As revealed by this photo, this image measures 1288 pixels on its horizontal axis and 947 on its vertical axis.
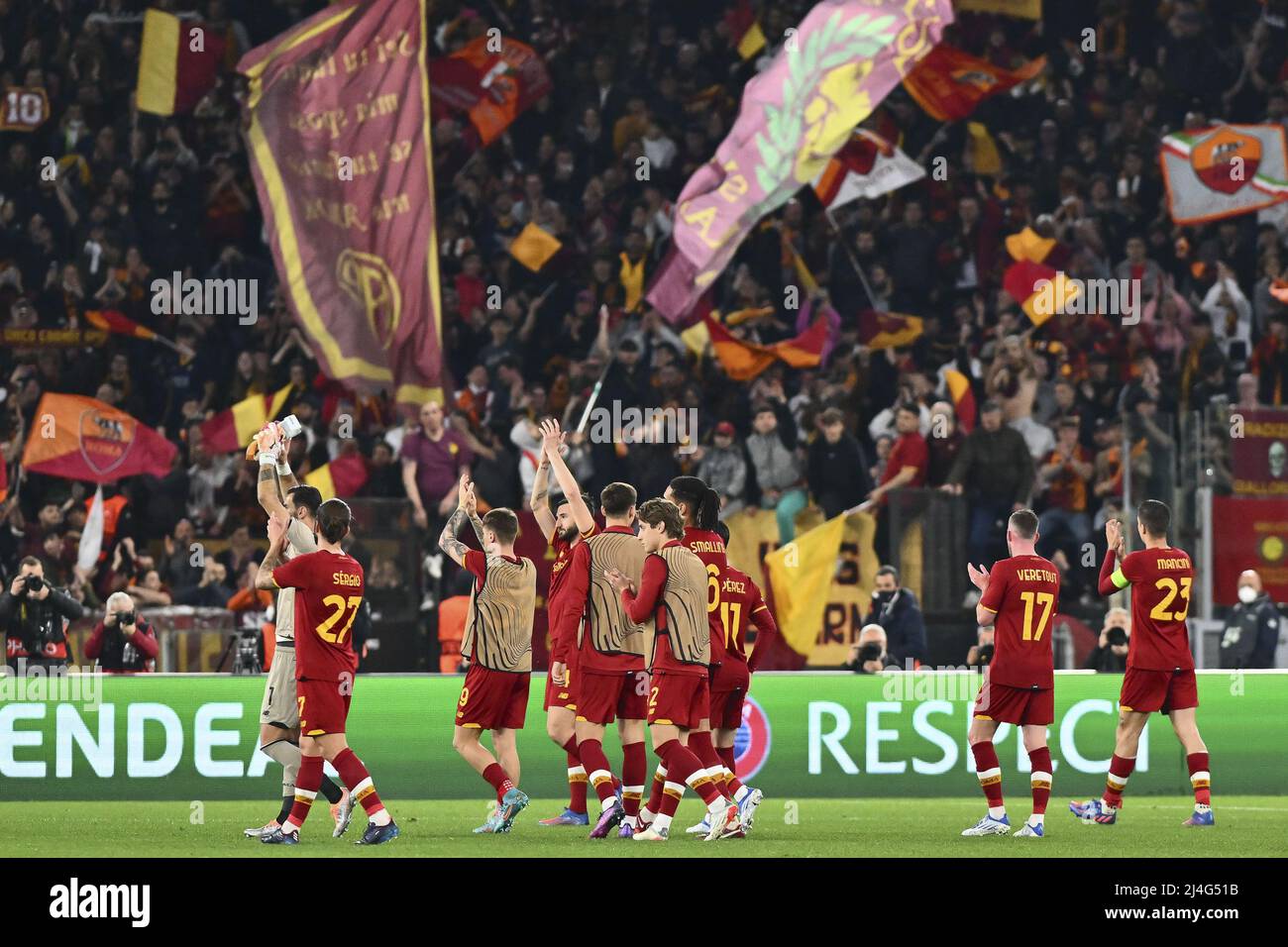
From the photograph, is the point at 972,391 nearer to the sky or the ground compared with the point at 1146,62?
nearer to the ground

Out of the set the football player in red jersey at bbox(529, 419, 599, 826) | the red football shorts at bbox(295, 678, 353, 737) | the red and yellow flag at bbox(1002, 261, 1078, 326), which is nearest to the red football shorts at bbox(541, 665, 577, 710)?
the football player in red jersey at bbox(529, 419, 599, 826)

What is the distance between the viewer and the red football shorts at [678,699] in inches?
492

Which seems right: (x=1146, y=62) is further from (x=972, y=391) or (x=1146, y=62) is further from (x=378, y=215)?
(x=378, y=215)

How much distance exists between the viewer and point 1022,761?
16438mm

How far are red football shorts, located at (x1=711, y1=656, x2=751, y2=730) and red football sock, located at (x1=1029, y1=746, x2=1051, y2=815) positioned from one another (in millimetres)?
1821

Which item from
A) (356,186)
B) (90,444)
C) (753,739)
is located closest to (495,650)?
(753,739)

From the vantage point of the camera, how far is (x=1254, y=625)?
17328 millimetres

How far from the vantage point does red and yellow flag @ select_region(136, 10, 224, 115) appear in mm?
24375

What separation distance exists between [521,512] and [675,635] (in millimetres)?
5937

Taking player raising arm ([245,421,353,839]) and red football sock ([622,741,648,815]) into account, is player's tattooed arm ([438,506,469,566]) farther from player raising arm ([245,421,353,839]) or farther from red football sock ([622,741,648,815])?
red football sock ([622,741,648,815])

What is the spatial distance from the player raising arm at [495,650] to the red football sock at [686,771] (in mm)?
1300

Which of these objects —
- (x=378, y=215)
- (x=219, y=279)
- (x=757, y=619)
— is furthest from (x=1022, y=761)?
(x=219, y=279)

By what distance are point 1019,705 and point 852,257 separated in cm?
1087

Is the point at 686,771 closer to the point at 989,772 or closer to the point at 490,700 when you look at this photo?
the point at 490,700
